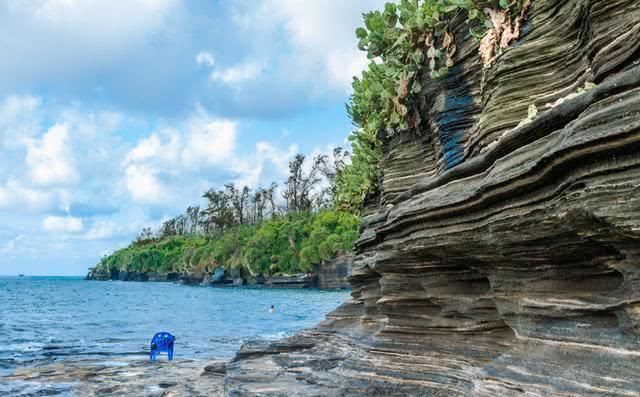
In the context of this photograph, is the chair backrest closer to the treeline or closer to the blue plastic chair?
the blue plastic chair

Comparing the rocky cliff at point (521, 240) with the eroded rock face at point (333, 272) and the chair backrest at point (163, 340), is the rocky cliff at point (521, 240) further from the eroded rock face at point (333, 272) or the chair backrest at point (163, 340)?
the eroded rock face at point (333, 272)

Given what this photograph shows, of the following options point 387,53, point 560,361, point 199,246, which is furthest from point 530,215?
point 199,246

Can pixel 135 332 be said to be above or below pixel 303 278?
below

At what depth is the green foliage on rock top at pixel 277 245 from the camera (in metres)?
99.2

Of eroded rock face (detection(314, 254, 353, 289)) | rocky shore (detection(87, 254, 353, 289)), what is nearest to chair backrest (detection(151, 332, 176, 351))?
rocky shore (detection(87, 254, 353, 289))

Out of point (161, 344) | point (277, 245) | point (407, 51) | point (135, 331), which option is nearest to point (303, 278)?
point (277, 245)

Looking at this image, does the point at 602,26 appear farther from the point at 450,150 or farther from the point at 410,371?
the point at 410,371

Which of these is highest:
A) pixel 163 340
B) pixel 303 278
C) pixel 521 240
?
pixel 303 278

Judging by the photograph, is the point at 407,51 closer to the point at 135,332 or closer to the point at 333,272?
the point at 135,332

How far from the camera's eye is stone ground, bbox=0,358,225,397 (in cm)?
1597

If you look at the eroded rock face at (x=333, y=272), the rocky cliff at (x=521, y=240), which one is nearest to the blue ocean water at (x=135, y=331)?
the rocky cliff at (x=521, y=240)

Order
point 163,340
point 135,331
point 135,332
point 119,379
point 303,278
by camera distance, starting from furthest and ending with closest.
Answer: point 303,278 < point 135,331 < point 135,332 < point 163,340 < point 119,379

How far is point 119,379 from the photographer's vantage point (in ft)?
62.6

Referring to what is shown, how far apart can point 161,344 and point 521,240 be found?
21204 millimetres
